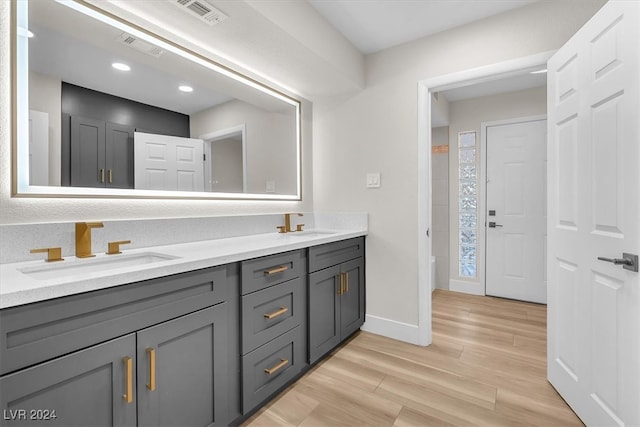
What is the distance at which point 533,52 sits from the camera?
6.63ft

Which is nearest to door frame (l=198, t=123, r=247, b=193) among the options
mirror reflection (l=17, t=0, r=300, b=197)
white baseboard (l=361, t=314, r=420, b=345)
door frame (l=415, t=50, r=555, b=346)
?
mirror reflection (l=17, t=0, r=300, b=197)

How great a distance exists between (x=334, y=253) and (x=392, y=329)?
906 mm

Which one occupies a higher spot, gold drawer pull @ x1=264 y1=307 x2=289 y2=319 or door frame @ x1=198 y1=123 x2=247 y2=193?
door frame @ x1=198 y1=123 x2=247 y2=193

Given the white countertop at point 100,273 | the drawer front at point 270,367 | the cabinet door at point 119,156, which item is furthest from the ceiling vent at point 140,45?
the drawer front at point 270,367

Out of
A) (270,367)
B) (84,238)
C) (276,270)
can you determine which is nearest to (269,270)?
(276,270)

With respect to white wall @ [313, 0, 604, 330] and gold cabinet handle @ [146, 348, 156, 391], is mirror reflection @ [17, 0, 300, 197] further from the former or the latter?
gold cabinet handle @ [146, 348, 156, 391]

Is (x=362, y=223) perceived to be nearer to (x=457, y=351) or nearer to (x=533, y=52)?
(x=457, y=351)

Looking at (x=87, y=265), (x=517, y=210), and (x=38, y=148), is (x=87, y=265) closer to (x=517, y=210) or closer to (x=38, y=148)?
(x=38, y=148)

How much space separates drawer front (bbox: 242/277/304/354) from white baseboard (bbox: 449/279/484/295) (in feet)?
9.06

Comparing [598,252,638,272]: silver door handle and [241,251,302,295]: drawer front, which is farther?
[241,251,302,295]: drawer front

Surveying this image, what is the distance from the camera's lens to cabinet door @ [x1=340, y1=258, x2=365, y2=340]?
2.42 meters

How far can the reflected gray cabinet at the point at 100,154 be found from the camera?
149 cm

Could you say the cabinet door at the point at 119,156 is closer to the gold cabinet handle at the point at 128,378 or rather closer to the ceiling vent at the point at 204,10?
the ceiling vent at the point at 204,10

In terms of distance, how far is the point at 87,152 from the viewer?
1528 mm
